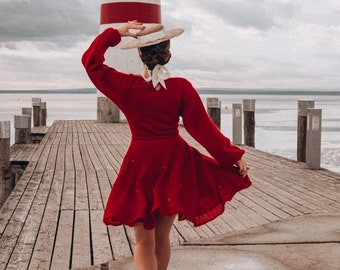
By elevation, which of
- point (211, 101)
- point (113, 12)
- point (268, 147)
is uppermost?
point (113, 12)

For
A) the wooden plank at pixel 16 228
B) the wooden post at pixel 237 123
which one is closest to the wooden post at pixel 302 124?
the wooden post at pixel 237 123

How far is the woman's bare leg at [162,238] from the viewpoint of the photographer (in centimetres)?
333

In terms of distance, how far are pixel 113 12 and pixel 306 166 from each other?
7070 mm

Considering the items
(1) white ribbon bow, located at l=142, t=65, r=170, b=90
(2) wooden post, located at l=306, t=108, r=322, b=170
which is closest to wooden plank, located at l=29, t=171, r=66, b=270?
(1) white ribbon bow, located at l=142, t=65, r=170, b=90

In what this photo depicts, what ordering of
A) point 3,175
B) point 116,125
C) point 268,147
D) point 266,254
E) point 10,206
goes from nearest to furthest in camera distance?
point 266,254, point 10,206, point 3,175, point 116,125, point 268,147

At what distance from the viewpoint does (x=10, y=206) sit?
584 centimetres

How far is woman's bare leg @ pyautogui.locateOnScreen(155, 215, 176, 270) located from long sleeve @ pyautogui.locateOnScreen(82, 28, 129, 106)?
0.61 meters

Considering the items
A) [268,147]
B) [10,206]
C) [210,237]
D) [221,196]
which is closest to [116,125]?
[268,147]

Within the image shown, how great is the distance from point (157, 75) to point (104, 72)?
28 centimetres

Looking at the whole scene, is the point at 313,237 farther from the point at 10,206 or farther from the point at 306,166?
the point at 306,166

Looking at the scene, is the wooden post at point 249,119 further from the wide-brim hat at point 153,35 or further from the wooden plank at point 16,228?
the wide-brim hat at point 153,35

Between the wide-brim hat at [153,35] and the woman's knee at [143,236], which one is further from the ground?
the wide-brim hat at [153,35]

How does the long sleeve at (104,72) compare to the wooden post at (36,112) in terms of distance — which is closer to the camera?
the long sleeve at (104,72)

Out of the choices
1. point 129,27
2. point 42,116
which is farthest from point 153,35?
point 42,116
